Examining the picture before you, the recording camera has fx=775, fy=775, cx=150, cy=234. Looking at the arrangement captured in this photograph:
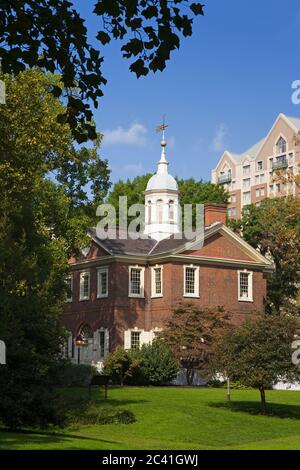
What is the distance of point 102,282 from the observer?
48.2 m

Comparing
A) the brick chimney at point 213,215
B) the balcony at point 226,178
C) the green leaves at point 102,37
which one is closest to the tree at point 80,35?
the green leaves at point 102,37

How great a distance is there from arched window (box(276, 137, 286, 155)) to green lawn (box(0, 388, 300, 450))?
73.1 meters

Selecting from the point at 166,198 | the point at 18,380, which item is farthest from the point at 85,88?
the point at 166,198

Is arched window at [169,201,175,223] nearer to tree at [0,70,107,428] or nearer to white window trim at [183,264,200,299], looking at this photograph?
white window trim at [183,264,200,299]

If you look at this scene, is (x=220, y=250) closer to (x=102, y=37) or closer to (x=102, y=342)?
(x=102, y=342)

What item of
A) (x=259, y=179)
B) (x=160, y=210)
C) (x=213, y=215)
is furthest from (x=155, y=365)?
(x=259, y=179)

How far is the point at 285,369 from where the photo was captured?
91.9 ft

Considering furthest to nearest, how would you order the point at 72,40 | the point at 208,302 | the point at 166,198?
1. the point at 166,198
2. the point at 208,302
3. the point at 72,40

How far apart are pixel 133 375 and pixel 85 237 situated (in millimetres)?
7562

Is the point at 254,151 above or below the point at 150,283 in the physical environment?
above

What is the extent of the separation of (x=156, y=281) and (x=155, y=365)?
826 cm

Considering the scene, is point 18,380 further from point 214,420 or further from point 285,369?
point 285,369

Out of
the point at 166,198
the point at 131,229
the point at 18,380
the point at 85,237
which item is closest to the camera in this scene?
the point at 18,380

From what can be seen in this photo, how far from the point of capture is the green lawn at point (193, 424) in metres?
19.6
